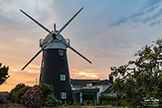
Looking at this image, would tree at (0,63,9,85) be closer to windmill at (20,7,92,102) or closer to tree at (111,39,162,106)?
windmill at (20,7,92,102)

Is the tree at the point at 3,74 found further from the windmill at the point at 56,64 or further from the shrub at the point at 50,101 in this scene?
the windmill at the point at 56,64

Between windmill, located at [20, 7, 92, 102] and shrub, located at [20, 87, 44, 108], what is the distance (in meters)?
9.91

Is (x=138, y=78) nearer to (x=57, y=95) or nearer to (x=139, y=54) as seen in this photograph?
(x=139, y=54)

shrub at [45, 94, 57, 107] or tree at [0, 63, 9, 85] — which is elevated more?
tree at [0, 63, 9, 85]

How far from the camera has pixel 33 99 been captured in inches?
809

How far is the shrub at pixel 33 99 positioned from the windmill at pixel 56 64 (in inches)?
390

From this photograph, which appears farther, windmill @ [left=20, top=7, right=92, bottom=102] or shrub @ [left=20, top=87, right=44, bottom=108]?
windmill @ [left=20, top=7, right=92, bottom=102]

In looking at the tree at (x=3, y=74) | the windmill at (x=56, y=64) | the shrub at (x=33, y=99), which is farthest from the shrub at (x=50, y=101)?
the windmill at (x=56, y=64)

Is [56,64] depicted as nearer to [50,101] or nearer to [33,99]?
[50,101]

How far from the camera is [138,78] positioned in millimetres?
11586

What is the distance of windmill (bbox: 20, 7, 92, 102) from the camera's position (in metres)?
31.5

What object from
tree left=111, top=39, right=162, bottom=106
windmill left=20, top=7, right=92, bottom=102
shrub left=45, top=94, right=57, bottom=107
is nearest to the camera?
tree left=111, top=39, right=162, bottom=106

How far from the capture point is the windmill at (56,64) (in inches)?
1240

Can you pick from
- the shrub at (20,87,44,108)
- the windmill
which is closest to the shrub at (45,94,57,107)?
the shrub at (20,87,44,108)
